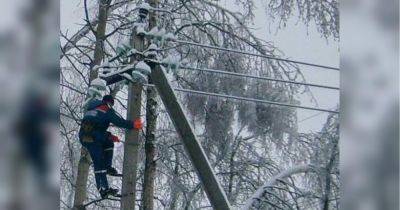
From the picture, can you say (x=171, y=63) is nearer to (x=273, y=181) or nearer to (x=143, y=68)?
(x=143, y=68)

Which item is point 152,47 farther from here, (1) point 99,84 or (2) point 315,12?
(2) point 315,12

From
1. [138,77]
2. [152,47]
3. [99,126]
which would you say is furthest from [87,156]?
[138,77]

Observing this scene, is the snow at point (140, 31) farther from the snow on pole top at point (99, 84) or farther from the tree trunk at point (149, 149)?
the tree trunk at point (149, 149)

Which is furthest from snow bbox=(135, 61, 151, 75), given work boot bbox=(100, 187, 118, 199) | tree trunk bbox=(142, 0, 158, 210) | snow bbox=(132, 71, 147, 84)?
tree trunk bbox=(142, 0, 158, 210)

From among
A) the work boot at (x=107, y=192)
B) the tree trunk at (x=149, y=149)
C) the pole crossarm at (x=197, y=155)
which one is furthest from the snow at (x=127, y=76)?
the tree trunk at (x=149, y=149)

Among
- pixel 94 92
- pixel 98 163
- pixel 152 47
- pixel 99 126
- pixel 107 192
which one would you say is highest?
pixel 152 47

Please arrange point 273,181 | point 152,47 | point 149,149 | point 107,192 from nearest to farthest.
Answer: point 152,47 → point 107,192 → point 273,181 → point 149,149

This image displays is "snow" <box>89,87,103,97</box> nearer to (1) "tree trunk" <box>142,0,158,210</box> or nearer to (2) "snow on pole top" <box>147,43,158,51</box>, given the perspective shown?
(2) "snow on pole top" <box>147,43,158,51</box>

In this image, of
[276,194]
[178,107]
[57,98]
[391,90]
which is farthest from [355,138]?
[276,194]

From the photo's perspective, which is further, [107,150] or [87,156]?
[87,156]

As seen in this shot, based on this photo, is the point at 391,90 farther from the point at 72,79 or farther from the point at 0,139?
the point at 72,79

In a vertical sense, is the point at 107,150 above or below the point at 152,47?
below

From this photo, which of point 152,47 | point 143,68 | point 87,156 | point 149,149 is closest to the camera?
point 143,68

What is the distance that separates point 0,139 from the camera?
473 mm
